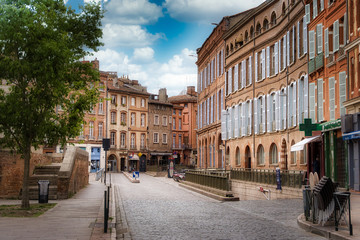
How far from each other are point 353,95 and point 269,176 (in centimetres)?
601

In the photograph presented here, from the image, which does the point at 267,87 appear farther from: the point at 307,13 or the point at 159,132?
the point at 159,132

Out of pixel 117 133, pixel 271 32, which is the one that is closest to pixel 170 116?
pixel 117 133

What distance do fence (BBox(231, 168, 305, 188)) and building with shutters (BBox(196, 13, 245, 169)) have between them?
17.8m

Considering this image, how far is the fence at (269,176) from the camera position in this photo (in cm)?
2344

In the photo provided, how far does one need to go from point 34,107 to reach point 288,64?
72.4 feet

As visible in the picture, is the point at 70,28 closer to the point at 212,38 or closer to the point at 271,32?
the point at 271,32

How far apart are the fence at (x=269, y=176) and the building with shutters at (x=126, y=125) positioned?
4943 cm

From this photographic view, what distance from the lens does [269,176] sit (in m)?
26.9

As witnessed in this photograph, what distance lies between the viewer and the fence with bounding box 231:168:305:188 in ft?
76.9

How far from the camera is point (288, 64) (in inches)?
1348

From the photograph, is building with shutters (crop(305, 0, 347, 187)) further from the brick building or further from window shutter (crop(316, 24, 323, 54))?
the brick building

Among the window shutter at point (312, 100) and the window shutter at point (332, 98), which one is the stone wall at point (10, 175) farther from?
the window shutter at point (312, 100)

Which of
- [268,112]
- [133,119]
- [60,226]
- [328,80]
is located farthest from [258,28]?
[133,119]

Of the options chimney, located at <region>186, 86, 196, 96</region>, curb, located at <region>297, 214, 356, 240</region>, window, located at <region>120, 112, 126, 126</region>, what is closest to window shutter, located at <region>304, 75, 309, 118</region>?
curb, located at <region>297, 214, 356, 240</region>
